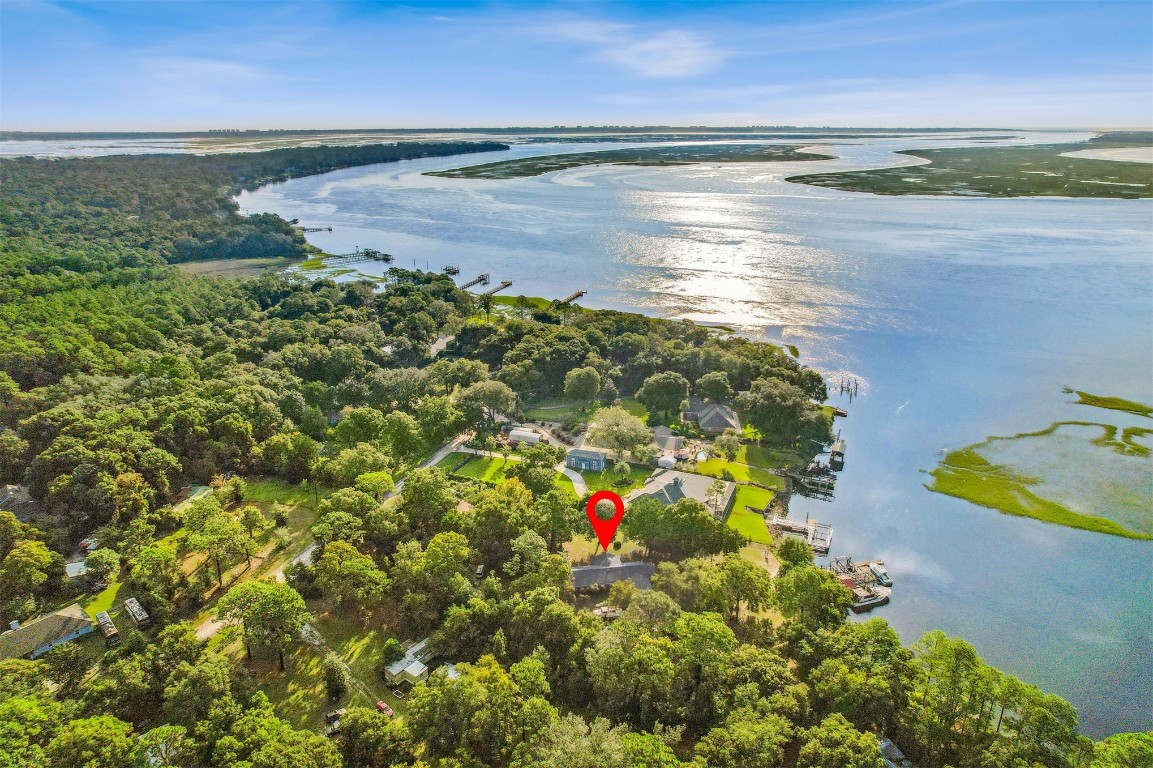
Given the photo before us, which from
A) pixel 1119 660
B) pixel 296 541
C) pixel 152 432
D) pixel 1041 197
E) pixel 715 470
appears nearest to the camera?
pixel 1119 660

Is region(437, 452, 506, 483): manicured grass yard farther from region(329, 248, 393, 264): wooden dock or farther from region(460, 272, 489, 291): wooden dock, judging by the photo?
region(329, 248, 393, 264): wooden dock

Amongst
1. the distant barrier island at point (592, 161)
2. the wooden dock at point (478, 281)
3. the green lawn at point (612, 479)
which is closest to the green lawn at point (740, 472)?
the green lawn at point (612, 479)

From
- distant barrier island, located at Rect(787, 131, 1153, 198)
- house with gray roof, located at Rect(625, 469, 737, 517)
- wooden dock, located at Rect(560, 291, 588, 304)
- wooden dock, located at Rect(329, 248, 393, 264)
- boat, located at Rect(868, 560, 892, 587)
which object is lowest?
boat, located at Rect(868, 560, 892, 587)

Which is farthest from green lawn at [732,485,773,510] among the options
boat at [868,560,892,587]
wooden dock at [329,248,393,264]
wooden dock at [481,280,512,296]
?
wooden dock at [329,248,393,264]

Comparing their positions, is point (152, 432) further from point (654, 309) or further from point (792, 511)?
point (654, 309)

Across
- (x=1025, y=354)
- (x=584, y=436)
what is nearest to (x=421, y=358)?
(x=584, y=436)

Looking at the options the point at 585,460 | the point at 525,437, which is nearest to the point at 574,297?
the point at 525,437
